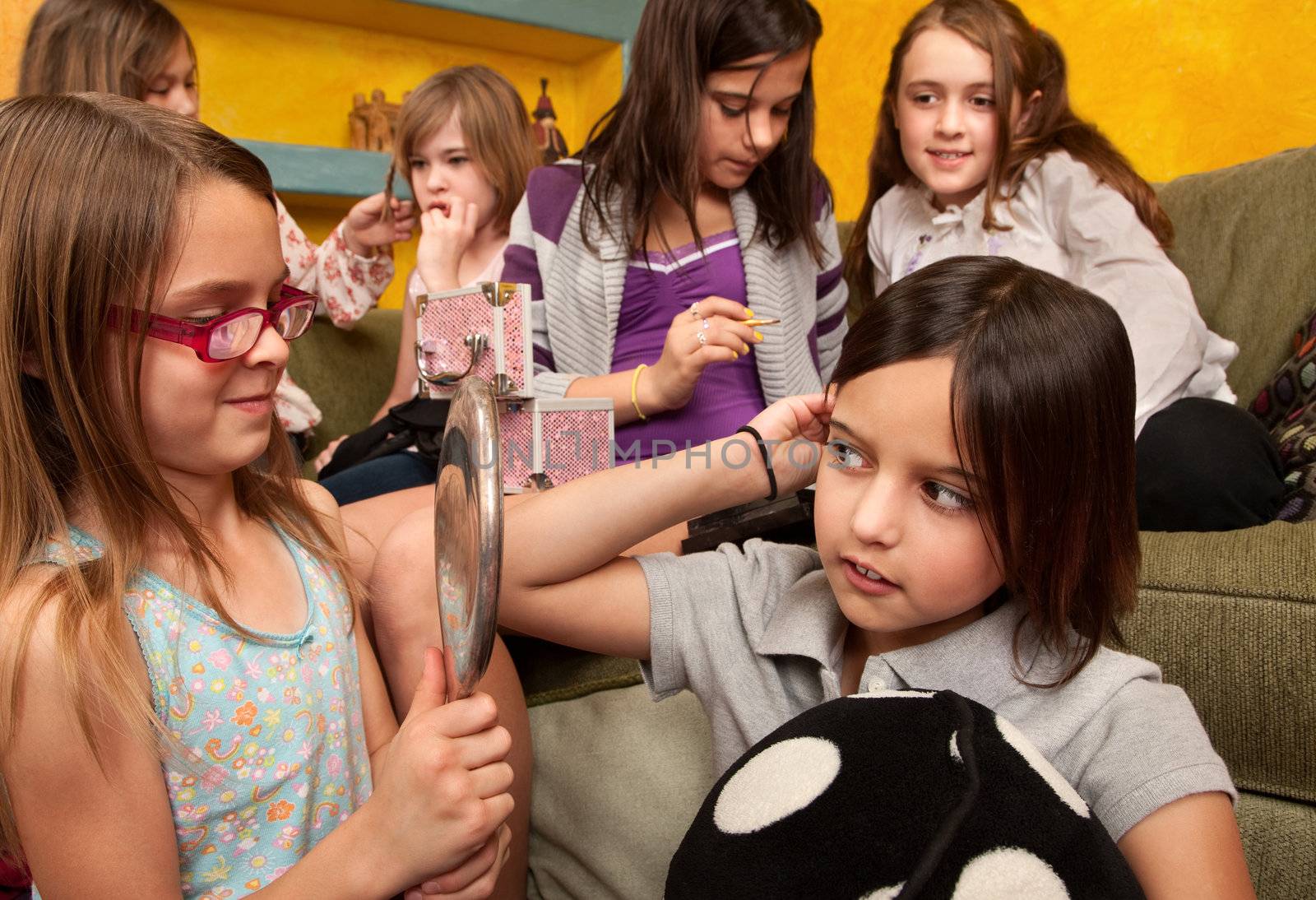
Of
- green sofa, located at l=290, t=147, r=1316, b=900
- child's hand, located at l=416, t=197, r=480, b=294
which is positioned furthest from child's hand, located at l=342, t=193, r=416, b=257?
green sofa, located at l=290, t=147, r=1316, b=900

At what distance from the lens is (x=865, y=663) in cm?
81

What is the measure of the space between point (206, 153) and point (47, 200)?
0.11 m

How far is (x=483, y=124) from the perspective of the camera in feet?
6.65

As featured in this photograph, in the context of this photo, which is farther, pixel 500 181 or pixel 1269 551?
pixel 500 181

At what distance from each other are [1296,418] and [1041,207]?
1.70ft

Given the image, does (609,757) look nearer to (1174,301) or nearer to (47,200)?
(47,200)

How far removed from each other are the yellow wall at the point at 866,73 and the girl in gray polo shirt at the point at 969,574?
1.75 metres

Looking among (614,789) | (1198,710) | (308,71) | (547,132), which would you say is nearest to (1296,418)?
(1198,710)

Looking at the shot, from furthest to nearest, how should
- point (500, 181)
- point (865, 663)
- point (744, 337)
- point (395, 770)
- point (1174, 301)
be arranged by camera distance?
1. point (500, 181)
2. point (1174, 301)
3. point (744, 337)
4. point (865, 663)
5. point (395, 770)

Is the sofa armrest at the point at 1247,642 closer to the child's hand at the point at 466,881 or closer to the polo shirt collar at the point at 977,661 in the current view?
the polo shirt collar at the point at 977,661

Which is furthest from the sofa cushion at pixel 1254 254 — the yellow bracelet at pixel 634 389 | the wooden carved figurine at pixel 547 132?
the wooden carved figurine at pixel 547 132

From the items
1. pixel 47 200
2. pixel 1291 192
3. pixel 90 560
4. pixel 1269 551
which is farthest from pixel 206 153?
pixel 1291 192

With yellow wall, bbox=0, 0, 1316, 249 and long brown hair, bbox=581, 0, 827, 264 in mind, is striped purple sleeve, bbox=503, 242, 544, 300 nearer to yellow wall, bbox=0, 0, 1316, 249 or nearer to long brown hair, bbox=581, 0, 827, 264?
long brown hair, bbox=581, 0, 827, 264

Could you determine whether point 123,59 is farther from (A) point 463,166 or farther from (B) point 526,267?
(B) point 526,267
